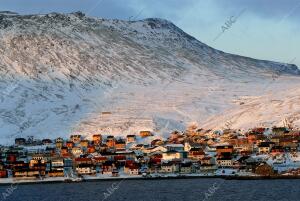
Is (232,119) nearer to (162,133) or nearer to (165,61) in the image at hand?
(162,133)

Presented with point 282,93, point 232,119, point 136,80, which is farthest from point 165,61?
point 232,119

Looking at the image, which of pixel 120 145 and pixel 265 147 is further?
pixel 120 145

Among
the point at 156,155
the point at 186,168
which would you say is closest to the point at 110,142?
the point at 156,155

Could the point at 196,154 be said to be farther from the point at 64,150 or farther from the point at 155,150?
the point at 64,150

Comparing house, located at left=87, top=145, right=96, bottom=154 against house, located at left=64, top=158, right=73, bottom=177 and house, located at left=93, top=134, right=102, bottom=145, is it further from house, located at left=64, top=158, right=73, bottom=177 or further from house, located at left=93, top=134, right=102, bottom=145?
house, located at left=64, top=158, right=73, bottom=177

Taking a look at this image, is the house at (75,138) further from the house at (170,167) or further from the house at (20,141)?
the house at (170,167)

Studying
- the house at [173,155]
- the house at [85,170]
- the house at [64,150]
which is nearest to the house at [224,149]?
the house at [173,155]
